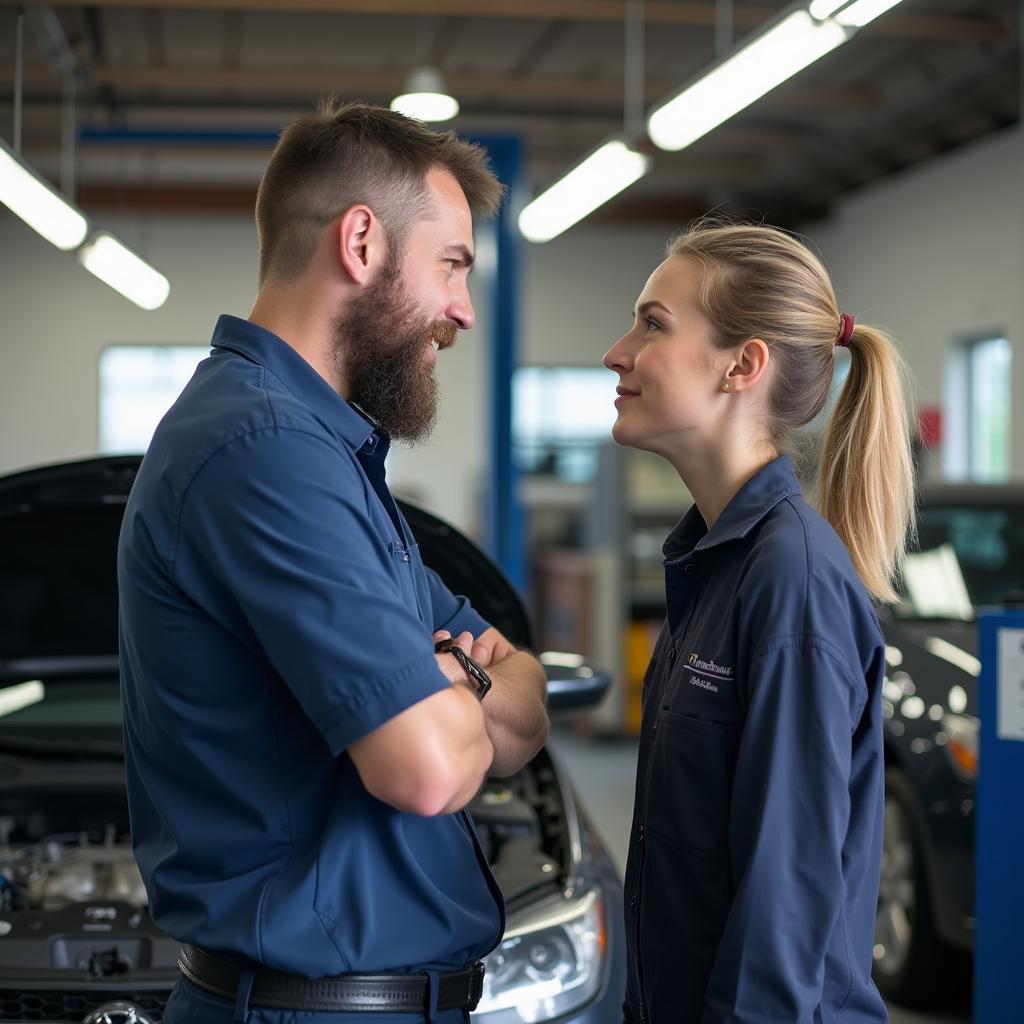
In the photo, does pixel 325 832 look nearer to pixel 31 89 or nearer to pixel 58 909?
pixel 58 909

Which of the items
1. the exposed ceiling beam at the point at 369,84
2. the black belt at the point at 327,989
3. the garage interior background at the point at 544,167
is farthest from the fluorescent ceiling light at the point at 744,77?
the exposed ceiling beam at the point at 369,84

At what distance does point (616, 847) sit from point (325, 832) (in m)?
4.68

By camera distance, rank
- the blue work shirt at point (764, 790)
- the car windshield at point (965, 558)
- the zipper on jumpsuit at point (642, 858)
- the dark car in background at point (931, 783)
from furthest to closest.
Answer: the car windshield at point (965, 558)
the dark car in background at point (931, 783)
the zipper on jumpsuit at point (642, 858)
the blue work shirt at point (764, 790)

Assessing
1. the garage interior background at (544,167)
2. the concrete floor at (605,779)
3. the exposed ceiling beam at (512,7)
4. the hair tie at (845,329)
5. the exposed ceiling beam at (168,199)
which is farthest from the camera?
the exposed ceiling beam at (168,199)

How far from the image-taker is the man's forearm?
171cm

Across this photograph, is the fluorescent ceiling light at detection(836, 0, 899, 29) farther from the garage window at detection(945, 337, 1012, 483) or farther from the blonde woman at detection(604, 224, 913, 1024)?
the garage window at detection(945, 337, 1012, 483)

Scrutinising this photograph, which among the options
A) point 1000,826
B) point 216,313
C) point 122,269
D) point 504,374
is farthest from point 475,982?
point 216,313

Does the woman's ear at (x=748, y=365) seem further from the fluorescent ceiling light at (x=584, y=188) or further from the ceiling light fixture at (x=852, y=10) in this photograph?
the fluorescent ceiling light at (x=584, y=188)

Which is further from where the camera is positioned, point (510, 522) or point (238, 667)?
point (510, 522)

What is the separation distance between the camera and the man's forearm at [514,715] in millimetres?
1710

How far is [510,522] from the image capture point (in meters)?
7.26

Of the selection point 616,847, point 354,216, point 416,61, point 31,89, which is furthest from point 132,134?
point 354,216

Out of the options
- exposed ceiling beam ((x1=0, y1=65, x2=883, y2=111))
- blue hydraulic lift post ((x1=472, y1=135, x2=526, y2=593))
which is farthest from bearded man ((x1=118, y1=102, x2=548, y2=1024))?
exposed ceiling beam ((x1=0, y1=65, x2=883, y2=111))

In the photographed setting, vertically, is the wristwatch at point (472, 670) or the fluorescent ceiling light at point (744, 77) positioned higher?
the fluorescent ceiling light at point (744, 77)
